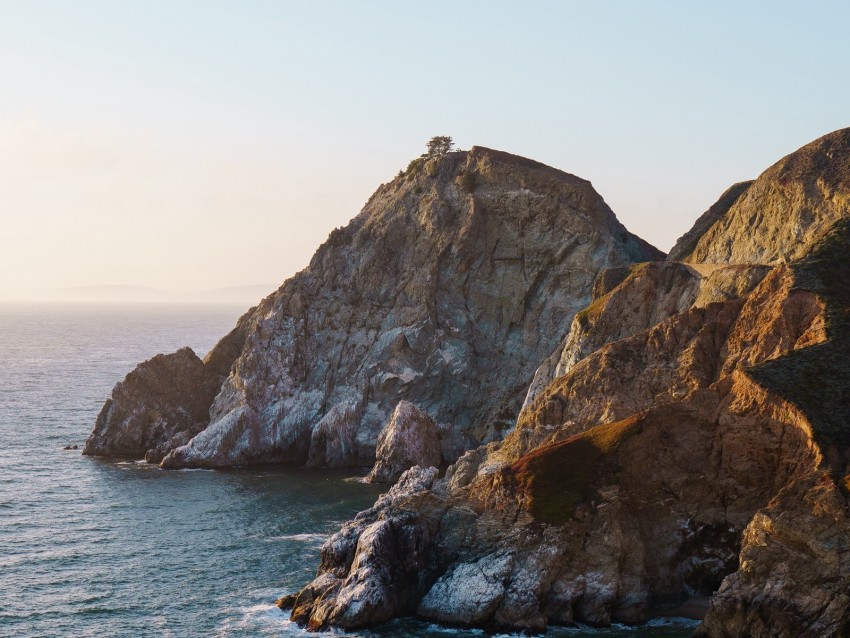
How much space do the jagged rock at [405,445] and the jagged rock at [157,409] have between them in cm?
2503

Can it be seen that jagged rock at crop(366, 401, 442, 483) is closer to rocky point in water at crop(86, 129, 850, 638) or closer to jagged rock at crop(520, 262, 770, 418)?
rocky point in water at crop(86, 129, 850, 638)

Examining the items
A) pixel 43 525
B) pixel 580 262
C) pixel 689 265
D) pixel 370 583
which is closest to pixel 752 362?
pixel 689 265

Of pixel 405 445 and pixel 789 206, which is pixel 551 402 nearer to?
pixel 405 445

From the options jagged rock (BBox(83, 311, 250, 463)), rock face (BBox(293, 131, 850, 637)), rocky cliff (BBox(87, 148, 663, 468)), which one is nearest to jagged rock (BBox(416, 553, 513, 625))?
rock face (BBox(293, 131, 850, 637))

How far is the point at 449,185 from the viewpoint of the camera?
12756 cm

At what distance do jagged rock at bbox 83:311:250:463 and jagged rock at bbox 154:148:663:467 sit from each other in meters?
4.02

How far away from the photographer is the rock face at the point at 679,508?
5538 cm

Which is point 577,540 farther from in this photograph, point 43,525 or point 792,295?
point 43,525

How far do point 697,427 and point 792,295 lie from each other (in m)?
12.6

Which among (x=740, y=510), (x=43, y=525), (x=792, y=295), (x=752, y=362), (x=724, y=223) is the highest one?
(x=724, y=223)

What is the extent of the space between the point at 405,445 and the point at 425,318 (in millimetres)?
20403

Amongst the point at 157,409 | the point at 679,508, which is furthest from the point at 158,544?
the point at 157,409

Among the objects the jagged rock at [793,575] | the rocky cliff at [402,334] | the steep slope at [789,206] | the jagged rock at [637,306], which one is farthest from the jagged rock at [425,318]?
the jagged rock at [793,575]

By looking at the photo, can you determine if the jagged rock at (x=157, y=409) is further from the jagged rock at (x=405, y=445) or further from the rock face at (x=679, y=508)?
the rock face at (x=679, y=508)
